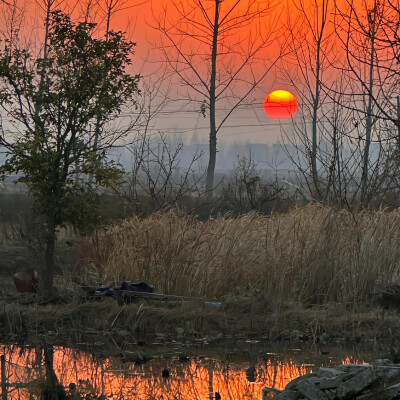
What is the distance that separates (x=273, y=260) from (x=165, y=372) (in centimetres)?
344


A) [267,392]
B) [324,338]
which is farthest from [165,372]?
[324,338]

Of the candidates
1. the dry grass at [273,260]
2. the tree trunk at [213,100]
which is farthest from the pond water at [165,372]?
the tree trunk at [213,100]

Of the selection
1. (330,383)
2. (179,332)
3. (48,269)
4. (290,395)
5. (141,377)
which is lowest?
(141,377)

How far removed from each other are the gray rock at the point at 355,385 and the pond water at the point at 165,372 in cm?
122

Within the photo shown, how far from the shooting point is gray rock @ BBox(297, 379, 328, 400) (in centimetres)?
521

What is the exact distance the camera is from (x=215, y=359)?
8.04 m

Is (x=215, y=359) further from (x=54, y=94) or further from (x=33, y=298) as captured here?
(x=54, y=94)

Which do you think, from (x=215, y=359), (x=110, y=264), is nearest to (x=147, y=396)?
(x=215, y=359)

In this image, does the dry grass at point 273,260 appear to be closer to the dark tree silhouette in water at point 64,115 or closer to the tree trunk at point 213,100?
the dark tree silhouette in water at point 64,115

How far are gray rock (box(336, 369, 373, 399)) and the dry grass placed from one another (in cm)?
446

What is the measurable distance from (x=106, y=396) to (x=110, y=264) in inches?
201

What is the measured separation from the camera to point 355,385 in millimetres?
5250

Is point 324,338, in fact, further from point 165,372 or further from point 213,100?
point 213,100

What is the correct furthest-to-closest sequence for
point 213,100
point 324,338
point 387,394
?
point 213,100, point 324,338, point 387,394
